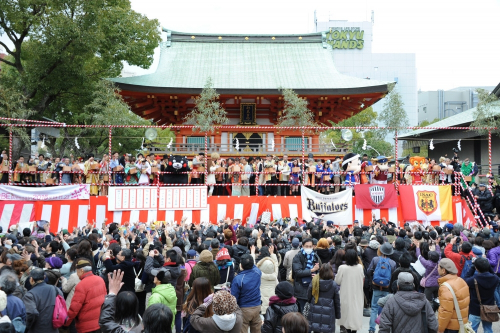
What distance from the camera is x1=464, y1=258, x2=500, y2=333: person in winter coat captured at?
711 cm

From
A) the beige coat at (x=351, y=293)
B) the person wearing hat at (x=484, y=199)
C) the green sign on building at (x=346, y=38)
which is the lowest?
the beige coat at (x=351, y=293)

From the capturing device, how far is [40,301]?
18.8 ft

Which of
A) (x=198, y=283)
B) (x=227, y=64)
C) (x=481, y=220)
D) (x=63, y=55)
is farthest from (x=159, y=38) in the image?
(x=198, y=283)

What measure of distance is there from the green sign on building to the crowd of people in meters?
82.2

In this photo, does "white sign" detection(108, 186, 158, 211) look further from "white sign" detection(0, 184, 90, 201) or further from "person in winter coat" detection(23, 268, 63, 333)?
"person in winter coat" detection(23, 268, 63, 333)

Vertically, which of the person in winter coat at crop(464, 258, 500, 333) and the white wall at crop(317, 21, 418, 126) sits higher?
the white wall at crop(317, 21, 418, 126)

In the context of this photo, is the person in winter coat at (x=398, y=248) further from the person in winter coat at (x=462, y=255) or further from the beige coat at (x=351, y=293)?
the beige coat at (x=351, y=293)

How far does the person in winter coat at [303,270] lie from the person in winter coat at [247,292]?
3.45 ft

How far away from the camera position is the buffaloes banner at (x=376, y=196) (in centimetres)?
1641

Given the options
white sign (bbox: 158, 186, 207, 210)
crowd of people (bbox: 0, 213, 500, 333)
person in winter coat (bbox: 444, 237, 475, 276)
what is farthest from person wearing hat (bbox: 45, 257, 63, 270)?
white sign (bbox: 158, 186, 207, 210)

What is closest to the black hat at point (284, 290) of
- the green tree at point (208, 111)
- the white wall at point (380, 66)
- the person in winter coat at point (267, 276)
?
the person in winter coat at point (267, 276)

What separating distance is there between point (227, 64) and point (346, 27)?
67346 mm

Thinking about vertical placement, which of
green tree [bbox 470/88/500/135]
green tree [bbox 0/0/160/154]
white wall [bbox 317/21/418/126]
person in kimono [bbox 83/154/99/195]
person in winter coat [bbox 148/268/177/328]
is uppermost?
white wall [bbox 317/21/418/126]

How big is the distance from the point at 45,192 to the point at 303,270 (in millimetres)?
11797
